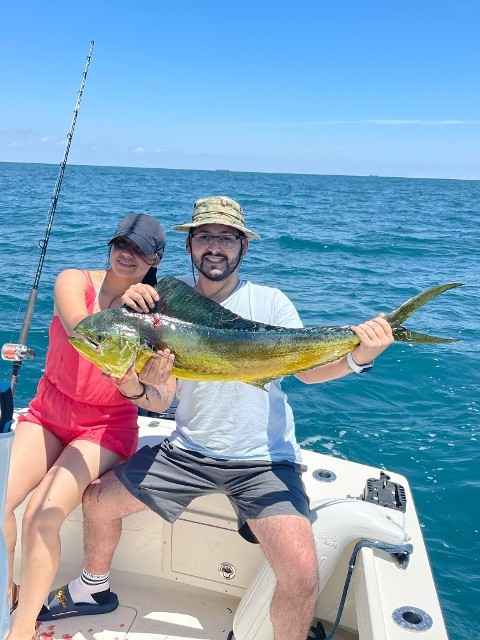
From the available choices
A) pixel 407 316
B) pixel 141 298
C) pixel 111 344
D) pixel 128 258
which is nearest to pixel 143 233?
pixel 128 258

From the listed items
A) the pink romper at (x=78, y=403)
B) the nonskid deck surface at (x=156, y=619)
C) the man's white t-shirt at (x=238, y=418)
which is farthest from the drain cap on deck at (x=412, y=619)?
the pink romper at (x=78, y=403)

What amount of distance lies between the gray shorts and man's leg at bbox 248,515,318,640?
0.17m

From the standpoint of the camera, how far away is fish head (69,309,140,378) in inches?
91.9

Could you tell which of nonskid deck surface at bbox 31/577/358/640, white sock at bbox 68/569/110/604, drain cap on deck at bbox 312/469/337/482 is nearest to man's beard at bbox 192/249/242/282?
drain cap on deck at bbox 312/469/337/482

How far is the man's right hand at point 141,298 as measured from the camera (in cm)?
241

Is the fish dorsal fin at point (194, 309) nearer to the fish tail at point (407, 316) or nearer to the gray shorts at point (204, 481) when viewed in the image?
the fish tail at point (407, 316)

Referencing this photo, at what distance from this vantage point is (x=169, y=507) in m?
2.58

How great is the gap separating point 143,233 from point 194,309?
539mm

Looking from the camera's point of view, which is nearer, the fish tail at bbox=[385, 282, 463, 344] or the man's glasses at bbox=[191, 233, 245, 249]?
the fish tail at bbox=[385, 282, 463, 344]

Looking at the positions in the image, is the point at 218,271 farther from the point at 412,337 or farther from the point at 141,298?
the point at 412,337

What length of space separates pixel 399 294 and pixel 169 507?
34.9ft

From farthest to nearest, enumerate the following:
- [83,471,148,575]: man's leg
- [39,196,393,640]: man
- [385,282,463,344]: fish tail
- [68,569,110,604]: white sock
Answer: [68,569,110,604]: white sock, [83,471,148,575]: man's leg, [39,196,393,640]: man, [385,282,463,344]: fish tail

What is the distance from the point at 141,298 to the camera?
2.41 m

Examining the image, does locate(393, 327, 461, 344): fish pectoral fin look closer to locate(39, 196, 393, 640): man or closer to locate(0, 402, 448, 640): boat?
locate(39, 196, 393, 640): man
